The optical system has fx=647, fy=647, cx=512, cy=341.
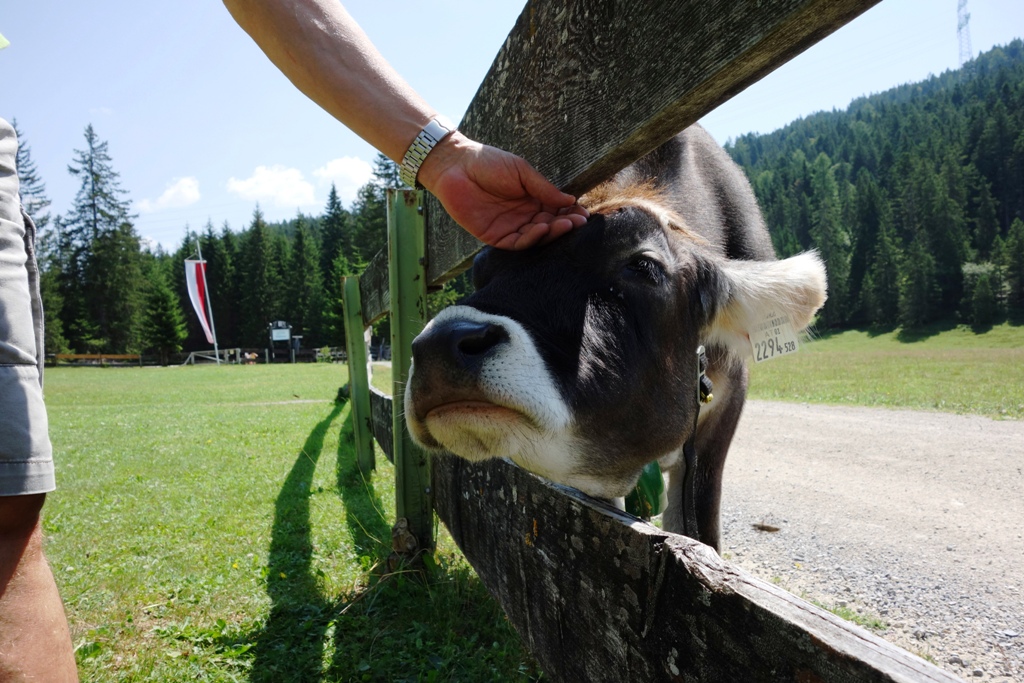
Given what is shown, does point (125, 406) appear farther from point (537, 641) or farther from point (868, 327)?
point (868, 327)

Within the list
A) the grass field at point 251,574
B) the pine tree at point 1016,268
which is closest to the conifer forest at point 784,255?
the pine tree at point 1016,268

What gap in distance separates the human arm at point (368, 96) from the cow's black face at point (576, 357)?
0.29m

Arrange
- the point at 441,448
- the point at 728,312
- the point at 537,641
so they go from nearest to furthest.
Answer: the point at 537,641, the point at 441,448, the point at 728,312

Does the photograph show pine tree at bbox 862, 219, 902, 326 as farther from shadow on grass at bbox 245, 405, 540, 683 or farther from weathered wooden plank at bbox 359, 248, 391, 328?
shadow on grass at bbox 245, 405, 540, 683

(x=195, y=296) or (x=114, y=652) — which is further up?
(x=195, y=296)

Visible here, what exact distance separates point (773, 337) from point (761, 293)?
33 cm

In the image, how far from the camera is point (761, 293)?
110 inches

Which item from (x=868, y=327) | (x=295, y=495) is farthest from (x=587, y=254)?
(x=868, y=327)

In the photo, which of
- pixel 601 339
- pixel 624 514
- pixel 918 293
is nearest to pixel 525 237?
pixel 601 339

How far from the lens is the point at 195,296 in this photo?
146ft

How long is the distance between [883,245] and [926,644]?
77.8m

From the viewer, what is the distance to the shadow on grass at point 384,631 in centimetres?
286

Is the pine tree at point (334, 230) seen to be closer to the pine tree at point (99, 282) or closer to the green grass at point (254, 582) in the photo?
the pine tree at point (99, 282)

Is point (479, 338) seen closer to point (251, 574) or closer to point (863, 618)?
point (863, 618)
